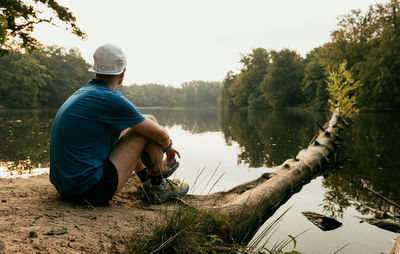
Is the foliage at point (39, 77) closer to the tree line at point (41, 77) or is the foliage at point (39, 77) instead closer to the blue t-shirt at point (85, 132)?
the tree line at point (41, 77)

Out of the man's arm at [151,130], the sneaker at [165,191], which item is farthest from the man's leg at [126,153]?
the sneaker at [165,191]

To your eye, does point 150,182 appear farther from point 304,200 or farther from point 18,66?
point 18,66

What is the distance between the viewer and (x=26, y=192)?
288 cm

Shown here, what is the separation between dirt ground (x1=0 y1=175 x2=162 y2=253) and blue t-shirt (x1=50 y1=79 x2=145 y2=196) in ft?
0.85

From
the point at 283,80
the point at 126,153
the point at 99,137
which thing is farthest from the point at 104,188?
the point at 283,80

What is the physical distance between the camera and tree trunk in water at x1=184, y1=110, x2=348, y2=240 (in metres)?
2.61

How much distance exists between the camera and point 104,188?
227 centimetres

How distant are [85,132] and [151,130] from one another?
57 cm

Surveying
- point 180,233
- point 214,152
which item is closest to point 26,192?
point 180,233

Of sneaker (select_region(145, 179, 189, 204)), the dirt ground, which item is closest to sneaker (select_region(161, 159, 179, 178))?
sneaker (select_region(145, 179, 189, 204))

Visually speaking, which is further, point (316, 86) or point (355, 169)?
point (316, 86)

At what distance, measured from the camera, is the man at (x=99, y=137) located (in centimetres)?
208

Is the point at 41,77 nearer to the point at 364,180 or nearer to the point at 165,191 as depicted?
the point at 165,191

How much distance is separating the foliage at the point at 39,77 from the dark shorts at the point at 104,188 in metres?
45.8
